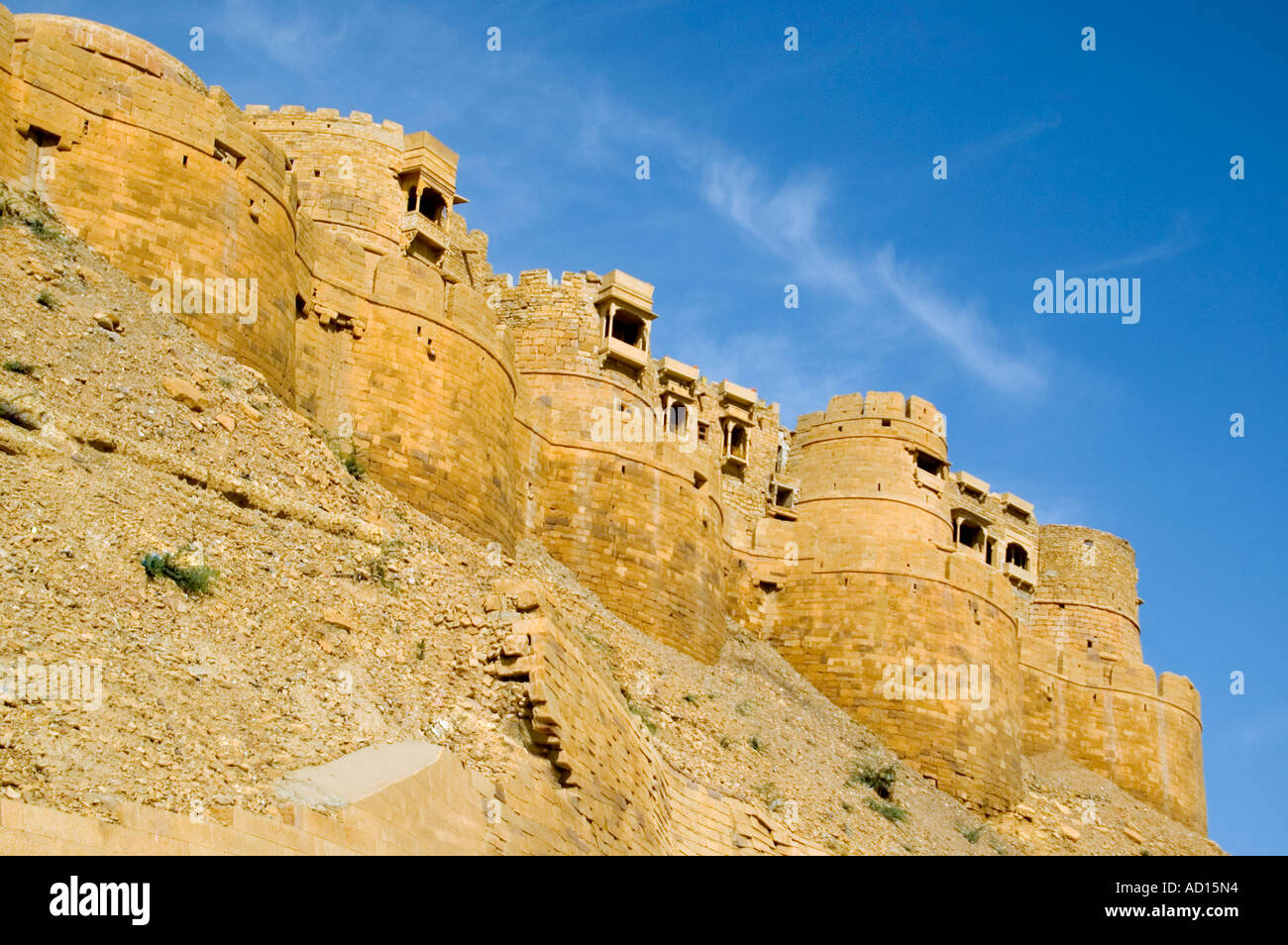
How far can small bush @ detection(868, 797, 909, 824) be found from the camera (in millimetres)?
26188

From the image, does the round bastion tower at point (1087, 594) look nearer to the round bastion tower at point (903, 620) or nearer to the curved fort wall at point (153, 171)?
the round bastion tower at point (903, 620)

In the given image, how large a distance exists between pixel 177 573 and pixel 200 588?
228 mm

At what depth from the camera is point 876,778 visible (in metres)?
28.0

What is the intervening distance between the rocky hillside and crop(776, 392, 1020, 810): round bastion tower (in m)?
8.30

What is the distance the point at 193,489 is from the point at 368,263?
946 cm

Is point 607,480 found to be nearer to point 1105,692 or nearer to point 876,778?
point 876,778

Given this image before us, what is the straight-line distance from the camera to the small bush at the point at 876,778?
90.4 ft

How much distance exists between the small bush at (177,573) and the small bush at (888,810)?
15061 millimetres

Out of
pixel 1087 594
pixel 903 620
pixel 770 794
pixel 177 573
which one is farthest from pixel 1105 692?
pixel 177 573

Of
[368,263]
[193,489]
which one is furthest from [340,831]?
[368,263]

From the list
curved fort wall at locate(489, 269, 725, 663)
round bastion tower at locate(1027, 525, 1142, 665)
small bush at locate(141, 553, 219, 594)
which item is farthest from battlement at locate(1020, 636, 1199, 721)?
small bush at locate(141, 553, 219, 594)

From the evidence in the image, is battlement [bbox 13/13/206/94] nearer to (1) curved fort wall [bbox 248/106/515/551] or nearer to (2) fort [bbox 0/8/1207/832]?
(2) fort [bbox 0/8/1207/832]

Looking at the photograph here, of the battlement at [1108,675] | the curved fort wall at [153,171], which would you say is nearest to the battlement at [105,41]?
the curved fort wall at [153,171]

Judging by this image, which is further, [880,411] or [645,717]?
[880,411]
